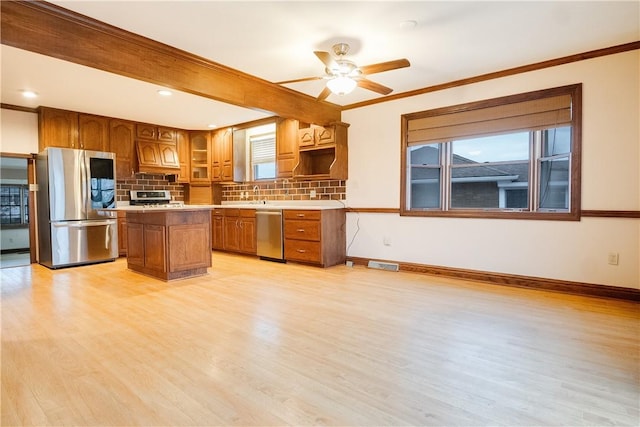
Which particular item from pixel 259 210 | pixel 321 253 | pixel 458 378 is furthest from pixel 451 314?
pixel 259 210

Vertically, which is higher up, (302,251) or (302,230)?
(302,230)

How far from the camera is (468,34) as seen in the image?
3.00 meters

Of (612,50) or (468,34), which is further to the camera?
(612,50)

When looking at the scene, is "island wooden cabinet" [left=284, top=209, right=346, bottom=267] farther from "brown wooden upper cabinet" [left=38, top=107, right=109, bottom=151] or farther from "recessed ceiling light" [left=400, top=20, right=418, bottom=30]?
"brown wooden upper cabinet" [left=38, top=107, right=109, bottom=151]

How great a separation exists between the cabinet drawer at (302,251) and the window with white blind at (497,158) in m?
1.37

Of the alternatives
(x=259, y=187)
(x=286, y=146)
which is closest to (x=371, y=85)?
(x=286, y=146)

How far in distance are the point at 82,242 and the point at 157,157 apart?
197cm

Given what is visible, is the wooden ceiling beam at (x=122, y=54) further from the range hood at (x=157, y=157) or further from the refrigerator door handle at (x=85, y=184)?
the range hood at (x=157, y=157)

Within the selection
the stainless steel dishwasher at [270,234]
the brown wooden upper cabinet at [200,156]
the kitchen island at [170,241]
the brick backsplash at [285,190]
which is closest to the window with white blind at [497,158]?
the brick backsplash at [285,190]

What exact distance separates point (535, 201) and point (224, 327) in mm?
3491

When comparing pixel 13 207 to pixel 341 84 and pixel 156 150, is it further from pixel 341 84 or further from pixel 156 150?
pixel 341 84

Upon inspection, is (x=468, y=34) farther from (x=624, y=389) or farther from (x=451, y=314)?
(x=624, y=389)

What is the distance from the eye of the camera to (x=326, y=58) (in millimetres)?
2867

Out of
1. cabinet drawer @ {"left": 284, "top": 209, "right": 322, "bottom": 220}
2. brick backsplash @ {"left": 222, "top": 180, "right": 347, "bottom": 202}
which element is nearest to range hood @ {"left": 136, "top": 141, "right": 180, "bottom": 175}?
brick backsplash @ {"left": 222, "top": 180, "right": 347, "bottom": 202}
